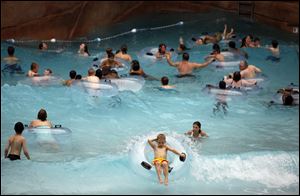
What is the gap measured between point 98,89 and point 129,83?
0.88 metres

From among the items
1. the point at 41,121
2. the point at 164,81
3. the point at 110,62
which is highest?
the point at 110,62

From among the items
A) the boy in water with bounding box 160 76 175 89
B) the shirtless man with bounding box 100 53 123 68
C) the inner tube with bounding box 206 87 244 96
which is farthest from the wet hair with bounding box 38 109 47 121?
the inner tube with bounding box 206 87 244 96

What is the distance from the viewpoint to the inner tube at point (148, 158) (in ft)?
20.6

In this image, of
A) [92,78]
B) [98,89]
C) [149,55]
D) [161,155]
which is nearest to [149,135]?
[161,155]

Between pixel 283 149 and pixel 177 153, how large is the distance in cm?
196

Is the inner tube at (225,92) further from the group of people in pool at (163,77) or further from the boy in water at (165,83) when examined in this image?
the boy in water at (165,83)

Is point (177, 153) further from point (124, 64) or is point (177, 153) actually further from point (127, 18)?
point (127, 18)

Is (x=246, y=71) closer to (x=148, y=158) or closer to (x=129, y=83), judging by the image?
(x=129, y=83)

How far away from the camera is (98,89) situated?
8.82 metres

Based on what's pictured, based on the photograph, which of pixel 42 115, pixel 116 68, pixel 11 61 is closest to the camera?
pixel 42 115

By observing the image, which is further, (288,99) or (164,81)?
(164,81)

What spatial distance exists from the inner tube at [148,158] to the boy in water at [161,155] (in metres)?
0.07

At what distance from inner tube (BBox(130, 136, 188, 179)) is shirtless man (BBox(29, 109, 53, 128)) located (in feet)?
4.78

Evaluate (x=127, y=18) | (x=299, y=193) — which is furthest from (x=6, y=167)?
(x=127, y=18)
